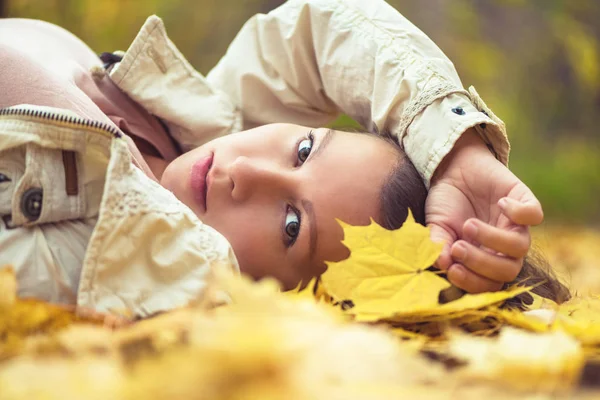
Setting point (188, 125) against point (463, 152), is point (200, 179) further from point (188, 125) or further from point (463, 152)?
point (463, 152)

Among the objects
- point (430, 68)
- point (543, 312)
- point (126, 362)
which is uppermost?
point (430, 68)

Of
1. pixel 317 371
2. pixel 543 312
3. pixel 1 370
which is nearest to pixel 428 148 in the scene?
pixel 543 312

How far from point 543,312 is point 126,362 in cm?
61

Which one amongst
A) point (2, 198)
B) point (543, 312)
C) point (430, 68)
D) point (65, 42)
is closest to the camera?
point (2, 198)

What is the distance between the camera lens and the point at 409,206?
38.8 inches

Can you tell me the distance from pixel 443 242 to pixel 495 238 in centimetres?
8

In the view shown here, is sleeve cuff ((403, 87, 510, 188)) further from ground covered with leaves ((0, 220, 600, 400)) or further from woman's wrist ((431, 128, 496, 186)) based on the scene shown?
ground covered with leaves ((0, 220, 600, 400))

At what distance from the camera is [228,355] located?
1.47ft

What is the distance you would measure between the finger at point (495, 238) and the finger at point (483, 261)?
0.04 feet

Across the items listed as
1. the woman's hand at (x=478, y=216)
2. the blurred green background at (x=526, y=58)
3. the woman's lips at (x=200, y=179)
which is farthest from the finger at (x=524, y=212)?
the blurred green background at (x=526, y=58)

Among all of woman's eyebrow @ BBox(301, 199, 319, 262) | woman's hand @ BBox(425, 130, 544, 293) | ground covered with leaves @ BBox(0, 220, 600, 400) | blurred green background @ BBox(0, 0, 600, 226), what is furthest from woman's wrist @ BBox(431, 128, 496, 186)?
blurred green background @ BBox(0, 0, 600, 226)

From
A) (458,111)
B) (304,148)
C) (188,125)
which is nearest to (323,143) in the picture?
(304,148)

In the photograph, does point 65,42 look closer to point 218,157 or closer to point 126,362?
point 218,157

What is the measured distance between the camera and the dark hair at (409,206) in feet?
3.17
